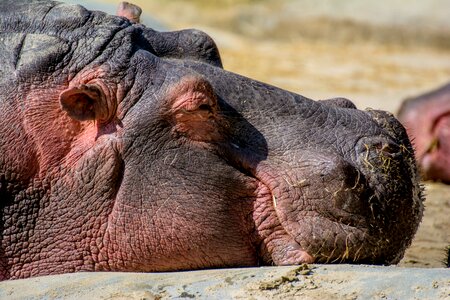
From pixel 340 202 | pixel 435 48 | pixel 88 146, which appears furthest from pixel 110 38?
pixel 435 48

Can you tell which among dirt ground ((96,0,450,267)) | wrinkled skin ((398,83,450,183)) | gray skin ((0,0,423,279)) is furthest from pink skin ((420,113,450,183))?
gray skin ((0,0,423,279))

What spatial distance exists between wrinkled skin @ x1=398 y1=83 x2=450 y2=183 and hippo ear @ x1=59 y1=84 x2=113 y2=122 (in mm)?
5505

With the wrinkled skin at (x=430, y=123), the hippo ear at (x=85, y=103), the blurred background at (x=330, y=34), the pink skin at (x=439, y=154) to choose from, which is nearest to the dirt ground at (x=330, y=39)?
the blurred background at (x=330, y=34)

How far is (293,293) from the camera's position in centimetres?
326

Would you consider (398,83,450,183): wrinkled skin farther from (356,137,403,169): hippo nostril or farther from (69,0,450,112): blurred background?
(356,137,403,169): hippo nostril

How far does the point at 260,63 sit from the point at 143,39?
9138mm

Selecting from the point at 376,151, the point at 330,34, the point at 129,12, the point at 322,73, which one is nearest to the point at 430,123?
the point at 322,73

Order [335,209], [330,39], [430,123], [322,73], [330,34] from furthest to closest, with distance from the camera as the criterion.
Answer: [330,34] → [330,39] → [322,73] → [430,123] → [335,209]

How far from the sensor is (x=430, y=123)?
929 centimetres

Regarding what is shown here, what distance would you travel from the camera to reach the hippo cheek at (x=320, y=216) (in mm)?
3691

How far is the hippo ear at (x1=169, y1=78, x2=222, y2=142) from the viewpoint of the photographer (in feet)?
12.5

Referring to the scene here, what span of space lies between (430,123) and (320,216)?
5.76 metres

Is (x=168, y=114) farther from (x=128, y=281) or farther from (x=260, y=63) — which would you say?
(x=260, y=63)

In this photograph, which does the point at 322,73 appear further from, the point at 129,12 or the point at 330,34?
the point at 129,12
